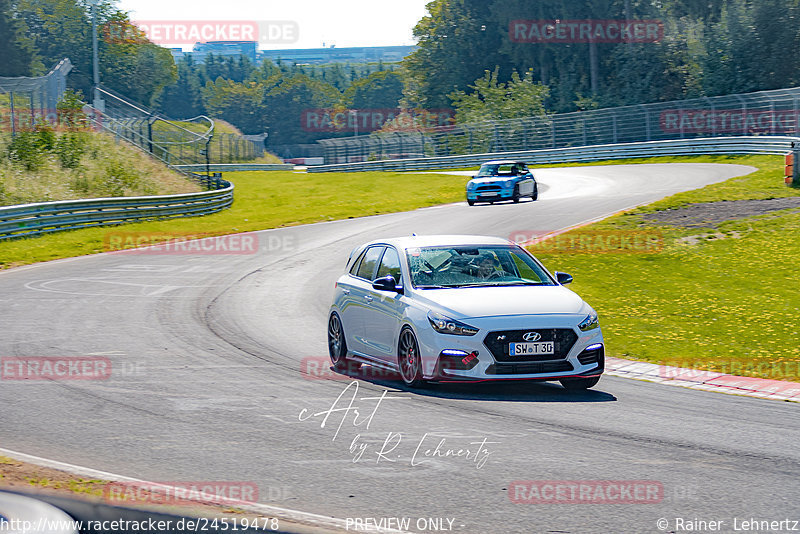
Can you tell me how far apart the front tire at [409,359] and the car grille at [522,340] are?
774 millimetres

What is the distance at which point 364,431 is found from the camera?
8156 millimetres

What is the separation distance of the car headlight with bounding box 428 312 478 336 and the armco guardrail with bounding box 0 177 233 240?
851 inches

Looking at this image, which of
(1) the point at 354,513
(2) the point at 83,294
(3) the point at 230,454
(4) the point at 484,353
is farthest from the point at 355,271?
(2) the point at 83,294

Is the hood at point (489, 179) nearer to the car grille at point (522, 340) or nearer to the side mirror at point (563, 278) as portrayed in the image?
the side mirror at point (563, 278)

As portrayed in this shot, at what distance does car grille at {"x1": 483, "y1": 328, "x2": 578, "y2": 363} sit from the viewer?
962 centimetres

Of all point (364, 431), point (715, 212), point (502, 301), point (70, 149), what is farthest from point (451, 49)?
point (364, 431)

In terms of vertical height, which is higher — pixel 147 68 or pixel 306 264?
pixel 147 68

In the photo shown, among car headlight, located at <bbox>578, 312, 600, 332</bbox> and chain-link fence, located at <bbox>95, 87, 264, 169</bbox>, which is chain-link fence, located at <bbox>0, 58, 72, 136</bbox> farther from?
car headlight, located at <bbox>578, 312, 600, 332</bbox>

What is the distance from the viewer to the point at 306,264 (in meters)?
23.5

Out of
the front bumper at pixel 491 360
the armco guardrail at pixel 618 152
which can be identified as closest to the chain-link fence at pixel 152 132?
the armco guardrail at pixel 618 152

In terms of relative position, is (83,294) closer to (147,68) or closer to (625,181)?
(625,181)

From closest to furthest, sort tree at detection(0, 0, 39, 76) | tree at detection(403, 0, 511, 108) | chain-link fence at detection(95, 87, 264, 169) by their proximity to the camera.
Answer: chain-link fence at detection(95, 87, 264, 169), tree at detection(0, 0, 39, 76), tree at detection(403, 0, 511, 108)

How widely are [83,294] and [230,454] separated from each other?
12.1m
